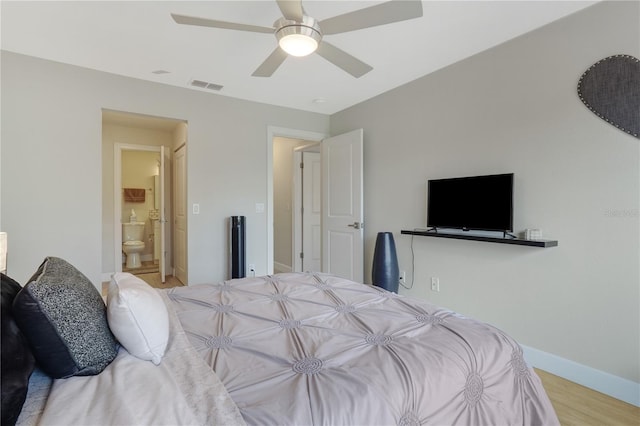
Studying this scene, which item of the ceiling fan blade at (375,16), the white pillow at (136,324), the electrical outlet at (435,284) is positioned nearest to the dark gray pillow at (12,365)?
the white pillow at (136,324)

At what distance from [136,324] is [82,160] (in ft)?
8.84

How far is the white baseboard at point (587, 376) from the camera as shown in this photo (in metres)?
2.01

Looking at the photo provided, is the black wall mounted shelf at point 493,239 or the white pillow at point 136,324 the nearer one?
the white pillow at point 136,324

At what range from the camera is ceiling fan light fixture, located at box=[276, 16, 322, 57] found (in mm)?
1754

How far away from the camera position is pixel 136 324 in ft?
3.52

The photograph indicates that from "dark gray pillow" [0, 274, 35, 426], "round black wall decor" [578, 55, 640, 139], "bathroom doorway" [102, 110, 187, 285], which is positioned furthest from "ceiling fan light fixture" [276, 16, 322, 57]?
"bathroom doorway" [102, 110, 187, 285]

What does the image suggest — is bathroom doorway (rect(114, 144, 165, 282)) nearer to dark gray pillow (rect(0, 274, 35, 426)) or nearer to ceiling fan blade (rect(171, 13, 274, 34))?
ceiling fan blade (rect(171, 13, 274, 34))

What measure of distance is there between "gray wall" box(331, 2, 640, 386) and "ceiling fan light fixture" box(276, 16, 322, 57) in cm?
171

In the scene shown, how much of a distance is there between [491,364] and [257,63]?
2.86 meters

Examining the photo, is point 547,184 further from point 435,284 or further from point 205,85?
point 205,85

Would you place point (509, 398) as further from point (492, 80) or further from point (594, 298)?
point (492, 80)

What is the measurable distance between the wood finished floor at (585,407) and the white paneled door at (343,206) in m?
2.09

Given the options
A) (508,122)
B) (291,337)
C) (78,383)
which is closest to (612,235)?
(508,122)

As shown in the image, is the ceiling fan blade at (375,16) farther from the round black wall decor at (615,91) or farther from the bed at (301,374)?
the bed at (301,374)
